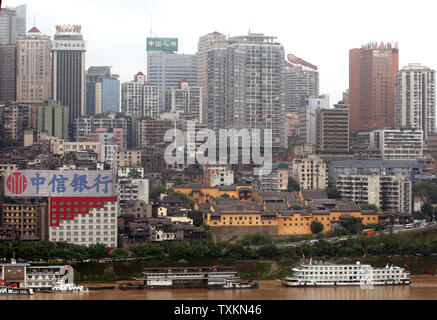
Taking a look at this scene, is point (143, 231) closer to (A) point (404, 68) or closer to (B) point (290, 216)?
(B) point (290, 216)

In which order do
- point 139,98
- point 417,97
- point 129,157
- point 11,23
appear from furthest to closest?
point 11,23, point 139,98, point 417,97, point 129,157

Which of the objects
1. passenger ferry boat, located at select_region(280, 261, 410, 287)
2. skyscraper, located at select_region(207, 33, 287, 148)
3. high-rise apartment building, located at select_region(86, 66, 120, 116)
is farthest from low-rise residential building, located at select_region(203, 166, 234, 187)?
high-rise apartment building, located at select_region(86, 66, 120, 116)

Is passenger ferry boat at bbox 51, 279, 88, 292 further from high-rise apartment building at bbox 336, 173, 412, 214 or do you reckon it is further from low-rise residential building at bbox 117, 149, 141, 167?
low-rise residential building at bbox 117, 149, 141, 167

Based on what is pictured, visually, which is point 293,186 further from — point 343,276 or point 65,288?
point 65,288

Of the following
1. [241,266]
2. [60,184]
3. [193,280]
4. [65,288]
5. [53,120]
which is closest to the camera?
[65,288]

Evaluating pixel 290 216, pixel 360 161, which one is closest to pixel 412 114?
pixel 360 161

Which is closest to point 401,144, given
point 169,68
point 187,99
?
point 187,99
